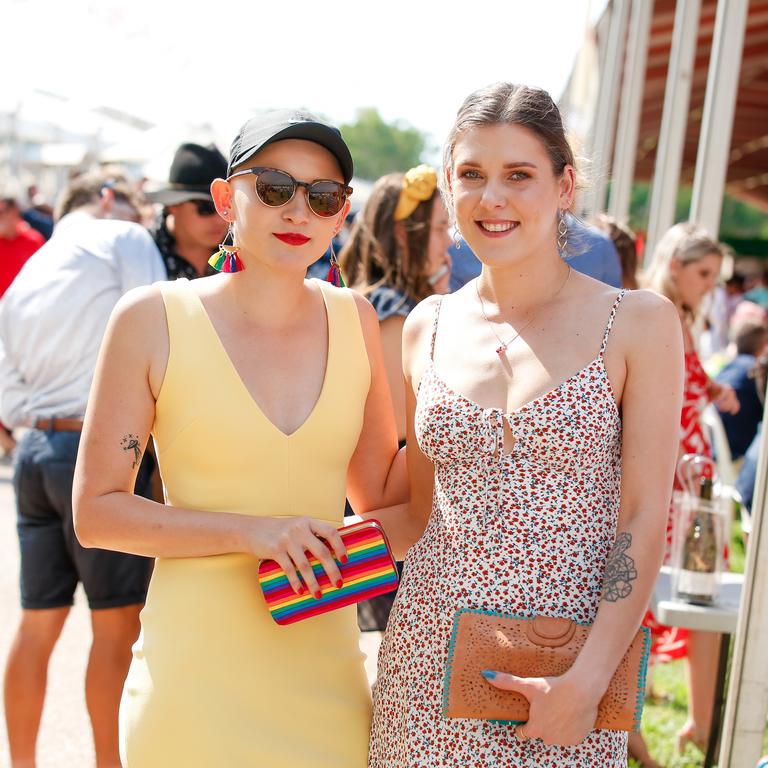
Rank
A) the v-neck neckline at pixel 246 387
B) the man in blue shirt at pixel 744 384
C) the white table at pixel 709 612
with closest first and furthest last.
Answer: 1. the v-neck neckline at pixel 246 387
2. the white table at pixel 709 612
3. the man in blue shirt at pixel 744 384

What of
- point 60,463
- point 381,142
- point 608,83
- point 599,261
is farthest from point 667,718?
point 381,142

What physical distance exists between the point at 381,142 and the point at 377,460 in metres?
113

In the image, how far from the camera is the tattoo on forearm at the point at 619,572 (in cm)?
184

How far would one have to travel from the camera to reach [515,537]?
191cm

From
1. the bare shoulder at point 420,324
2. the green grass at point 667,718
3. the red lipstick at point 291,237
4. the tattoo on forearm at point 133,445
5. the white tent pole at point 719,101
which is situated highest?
the white tent pole at point 719,101

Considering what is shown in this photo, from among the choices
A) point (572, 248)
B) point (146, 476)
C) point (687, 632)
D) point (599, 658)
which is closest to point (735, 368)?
point (687, 632)

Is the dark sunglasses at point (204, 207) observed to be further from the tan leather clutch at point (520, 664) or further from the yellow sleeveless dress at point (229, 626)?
the tan leather clutch at point (520, 664)

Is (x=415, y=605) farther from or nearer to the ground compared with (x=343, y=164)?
nearer to the ground

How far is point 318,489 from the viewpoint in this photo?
205 centimetres

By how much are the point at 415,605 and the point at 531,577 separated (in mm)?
240

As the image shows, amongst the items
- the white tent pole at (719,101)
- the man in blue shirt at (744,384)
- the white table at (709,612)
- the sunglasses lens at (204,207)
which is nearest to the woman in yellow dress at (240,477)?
the white table at (709,612)

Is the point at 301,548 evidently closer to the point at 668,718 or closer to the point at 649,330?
the point at 649,330

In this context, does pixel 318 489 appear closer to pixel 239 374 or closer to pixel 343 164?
pixel 239 374

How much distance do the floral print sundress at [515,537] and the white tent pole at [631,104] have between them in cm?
852
